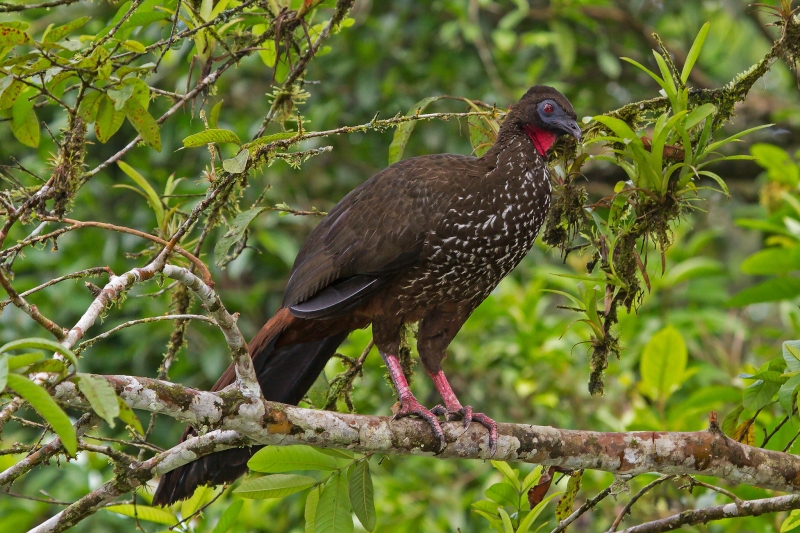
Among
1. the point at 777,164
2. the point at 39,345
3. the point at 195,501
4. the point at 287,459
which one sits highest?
the point at 777,164

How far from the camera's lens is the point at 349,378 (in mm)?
3453

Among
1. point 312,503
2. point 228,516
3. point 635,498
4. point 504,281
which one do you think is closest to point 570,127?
point 635,498

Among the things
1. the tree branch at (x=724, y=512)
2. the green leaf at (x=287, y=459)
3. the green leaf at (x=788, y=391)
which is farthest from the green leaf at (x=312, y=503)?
the green leaf at (x=788, y=391)

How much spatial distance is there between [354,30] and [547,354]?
9.24 ft

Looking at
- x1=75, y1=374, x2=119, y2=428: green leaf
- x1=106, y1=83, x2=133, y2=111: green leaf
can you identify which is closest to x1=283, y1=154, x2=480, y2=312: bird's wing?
x1=106, y1=83, x2=133, y2=111: green leaf

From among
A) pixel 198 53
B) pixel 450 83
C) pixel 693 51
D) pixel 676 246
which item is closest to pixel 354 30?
pixel 450 83

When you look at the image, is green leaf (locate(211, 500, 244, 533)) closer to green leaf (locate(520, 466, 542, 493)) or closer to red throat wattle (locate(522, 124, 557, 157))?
green leaf (locate(520, 466, 542, 493))

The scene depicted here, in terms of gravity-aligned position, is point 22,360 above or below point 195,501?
above

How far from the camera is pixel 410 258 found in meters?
3.11

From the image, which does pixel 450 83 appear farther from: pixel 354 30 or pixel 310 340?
pixel 310 340

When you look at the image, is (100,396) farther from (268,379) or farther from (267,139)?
(268,379)

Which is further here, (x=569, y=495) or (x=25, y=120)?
(x=569, y=495)

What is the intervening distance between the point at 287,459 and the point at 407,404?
654mm

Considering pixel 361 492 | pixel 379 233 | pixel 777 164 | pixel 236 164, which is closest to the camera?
pixel 236 164
